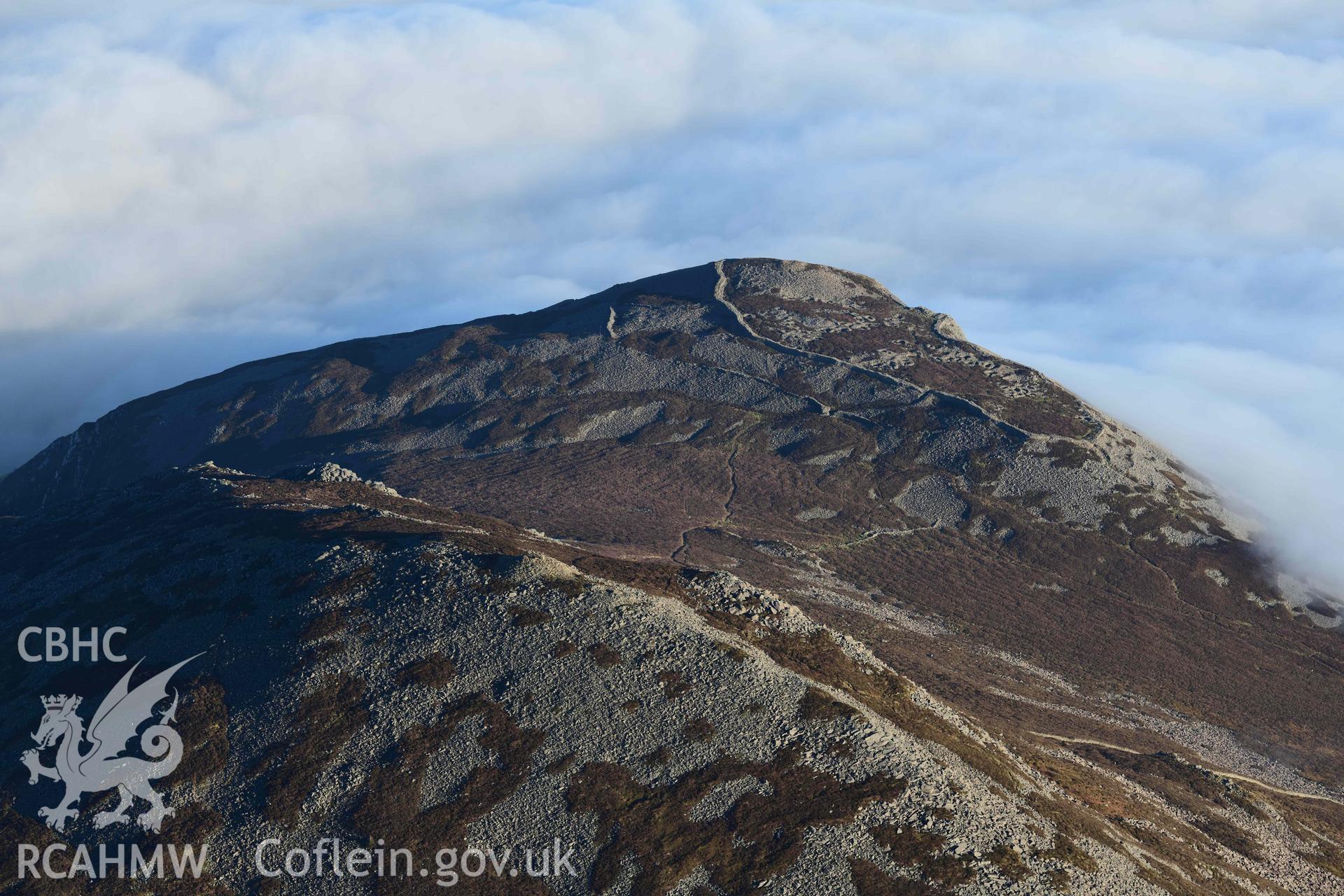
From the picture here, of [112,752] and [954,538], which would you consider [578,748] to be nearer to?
[112,752]

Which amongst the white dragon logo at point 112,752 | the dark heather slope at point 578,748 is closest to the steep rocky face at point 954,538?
the dark heather slope at point 578,748

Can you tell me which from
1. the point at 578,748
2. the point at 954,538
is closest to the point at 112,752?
the point at 578,748

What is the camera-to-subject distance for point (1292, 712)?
366ft

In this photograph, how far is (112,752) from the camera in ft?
189

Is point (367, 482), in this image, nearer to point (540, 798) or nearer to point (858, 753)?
point (540, 798)

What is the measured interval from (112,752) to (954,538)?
122 metres

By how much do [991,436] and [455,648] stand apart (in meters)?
132

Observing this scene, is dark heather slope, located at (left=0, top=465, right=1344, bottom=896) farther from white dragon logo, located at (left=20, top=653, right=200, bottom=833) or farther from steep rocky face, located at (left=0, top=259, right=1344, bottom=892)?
Answer: steep rocky face, located at (left=0, top=259, right=1344, bottom=892)

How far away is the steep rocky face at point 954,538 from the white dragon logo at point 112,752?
24.8 m

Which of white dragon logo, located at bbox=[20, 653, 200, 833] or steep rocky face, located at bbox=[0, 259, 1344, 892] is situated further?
steep rocky face, located at bbox=[0, 259, 1344, 892]

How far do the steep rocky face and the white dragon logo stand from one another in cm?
2483

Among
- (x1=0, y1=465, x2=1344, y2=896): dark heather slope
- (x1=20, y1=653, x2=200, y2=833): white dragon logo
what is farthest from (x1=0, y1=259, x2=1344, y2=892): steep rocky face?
(x1=20, y1=653, x2=200, y2=833): white dragon logo

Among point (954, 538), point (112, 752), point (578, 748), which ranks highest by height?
point (954, 538)

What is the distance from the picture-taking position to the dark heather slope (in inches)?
1967
